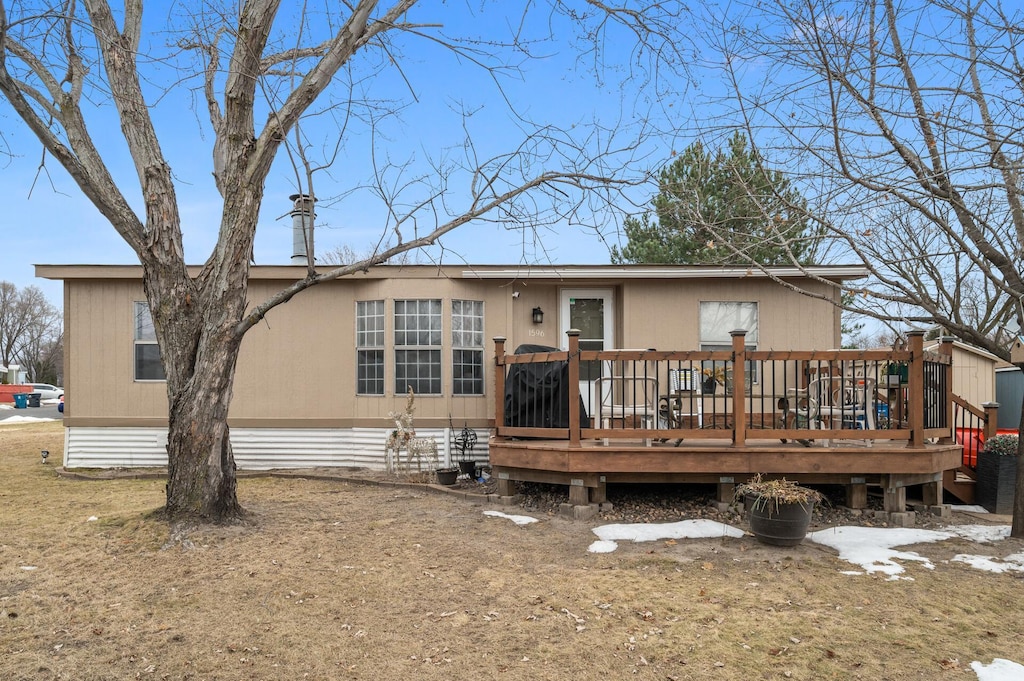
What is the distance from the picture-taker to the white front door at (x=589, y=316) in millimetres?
9164

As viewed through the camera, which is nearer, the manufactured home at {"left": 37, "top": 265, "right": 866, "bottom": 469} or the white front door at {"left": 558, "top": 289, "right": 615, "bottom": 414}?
the manufactured home at {"left": 37, "top": 265, "right": 866, "bottom": 469}

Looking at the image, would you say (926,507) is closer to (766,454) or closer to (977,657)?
(766,454)

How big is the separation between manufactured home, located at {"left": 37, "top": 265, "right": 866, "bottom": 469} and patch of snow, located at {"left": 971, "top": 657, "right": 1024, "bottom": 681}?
568cm

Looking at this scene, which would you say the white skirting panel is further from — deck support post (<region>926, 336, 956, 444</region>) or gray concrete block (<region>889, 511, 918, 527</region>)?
deck support post (<region>926, 336, 956, 444</region>)

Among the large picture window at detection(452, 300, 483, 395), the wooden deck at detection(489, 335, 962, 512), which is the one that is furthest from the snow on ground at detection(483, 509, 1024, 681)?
the large picture window at detection(452, 300, 483, 395)

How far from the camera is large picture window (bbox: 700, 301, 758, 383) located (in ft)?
29.1

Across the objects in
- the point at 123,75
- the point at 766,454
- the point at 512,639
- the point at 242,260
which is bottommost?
the point at 512,639

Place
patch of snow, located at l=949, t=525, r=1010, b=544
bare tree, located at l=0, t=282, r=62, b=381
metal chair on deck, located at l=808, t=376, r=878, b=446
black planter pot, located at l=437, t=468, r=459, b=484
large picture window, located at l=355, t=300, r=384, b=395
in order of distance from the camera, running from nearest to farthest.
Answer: patch of snow, located at l=949, t=525, r=1010, b=544, metal chair on deck, located at l=808, t=376, r=878, b=446, black planter pot, located at l=437, t=468, r=459, b=484, large picture window, located at l=355, t=300, r=384, b=395, bare tree, located at l=0, t=282, r=62, b=381

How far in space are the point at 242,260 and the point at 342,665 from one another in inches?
146

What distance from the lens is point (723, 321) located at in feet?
29.3

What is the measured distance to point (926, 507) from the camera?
650 centimetres

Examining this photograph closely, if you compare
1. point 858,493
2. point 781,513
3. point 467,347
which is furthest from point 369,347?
point 858,493

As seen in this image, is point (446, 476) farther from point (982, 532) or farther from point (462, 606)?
point (982, 532)

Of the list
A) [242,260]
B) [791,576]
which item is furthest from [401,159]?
[791,576]
